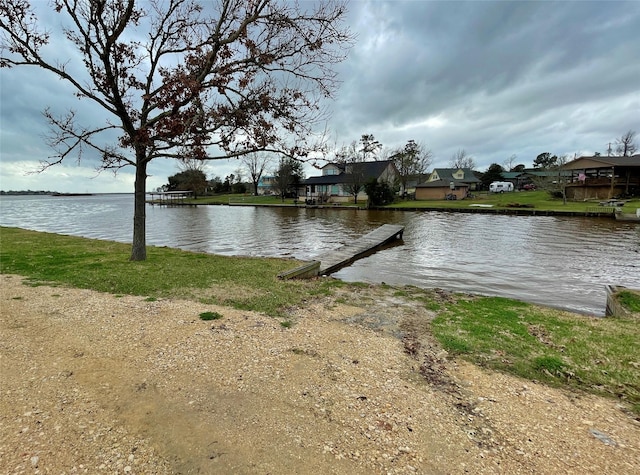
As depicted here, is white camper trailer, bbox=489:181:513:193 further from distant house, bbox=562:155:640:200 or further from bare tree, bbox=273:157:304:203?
bare tree, bbox=273:157:304:203

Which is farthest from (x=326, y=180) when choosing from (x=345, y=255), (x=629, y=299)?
(x=629, y=299)

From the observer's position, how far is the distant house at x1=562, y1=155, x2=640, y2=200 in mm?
38438

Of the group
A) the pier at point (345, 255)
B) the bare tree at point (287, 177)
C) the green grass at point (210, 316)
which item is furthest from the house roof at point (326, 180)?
the green grass at point (210, 316)

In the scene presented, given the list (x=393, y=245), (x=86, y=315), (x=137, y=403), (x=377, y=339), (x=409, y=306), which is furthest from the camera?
(x=393, y=245)

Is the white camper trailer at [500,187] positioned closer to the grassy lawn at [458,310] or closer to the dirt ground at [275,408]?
the grassy lawn at [458,310]

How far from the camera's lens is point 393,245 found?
17.8m

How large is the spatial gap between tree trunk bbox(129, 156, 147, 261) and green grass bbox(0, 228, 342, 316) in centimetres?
40

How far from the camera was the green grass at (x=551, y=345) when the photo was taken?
3.91 metres

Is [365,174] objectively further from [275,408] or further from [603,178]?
[275,408]

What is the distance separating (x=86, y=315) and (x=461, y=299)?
7.34m

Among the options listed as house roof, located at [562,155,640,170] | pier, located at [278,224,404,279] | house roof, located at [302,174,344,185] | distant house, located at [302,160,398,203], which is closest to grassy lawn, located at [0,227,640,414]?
pier, located at [278,224,404,279]

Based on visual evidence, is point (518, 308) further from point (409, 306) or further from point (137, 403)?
point (137, 403)

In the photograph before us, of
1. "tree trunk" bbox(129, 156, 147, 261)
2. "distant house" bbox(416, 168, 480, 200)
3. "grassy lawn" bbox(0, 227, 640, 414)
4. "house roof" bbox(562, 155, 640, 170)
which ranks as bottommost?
"grassy lawn" bbox(0, 227, 640, 414)

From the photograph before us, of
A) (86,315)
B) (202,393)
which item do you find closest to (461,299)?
(202,393)
